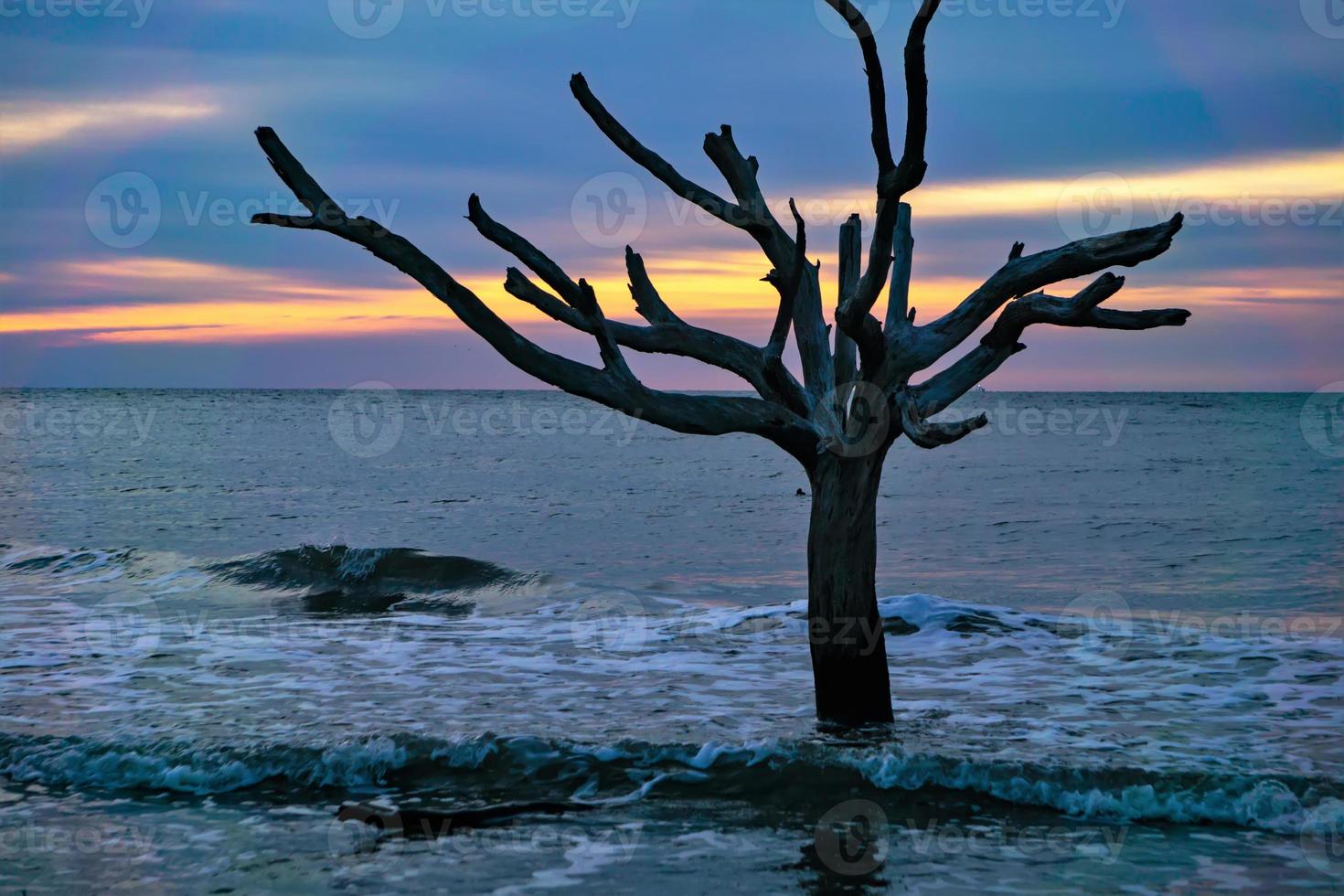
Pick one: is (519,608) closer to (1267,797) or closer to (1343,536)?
(1267,797)

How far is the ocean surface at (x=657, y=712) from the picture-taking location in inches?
224

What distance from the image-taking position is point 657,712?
855cm

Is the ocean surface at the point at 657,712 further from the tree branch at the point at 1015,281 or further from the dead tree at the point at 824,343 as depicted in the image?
the tree branch at the point at 1015,281

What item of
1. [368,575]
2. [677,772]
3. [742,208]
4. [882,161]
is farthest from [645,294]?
[368,575]

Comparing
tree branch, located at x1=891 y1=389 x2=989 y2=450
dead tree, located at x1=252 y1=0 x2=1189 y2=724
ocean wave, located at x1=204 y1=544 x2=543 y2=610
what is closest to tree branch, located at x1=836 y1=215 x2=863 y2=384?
dead tree, located at x1=252 y1=0 x2=1189 y2=724

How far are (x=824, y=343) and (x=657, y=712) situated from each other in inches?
122

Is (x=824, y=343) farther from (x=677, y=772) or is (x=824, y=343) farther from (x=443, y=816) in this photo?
(x=443, y=816)

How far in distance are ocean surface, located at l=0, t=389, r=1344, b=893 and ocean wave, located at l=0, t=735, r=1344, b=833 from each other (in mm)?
23

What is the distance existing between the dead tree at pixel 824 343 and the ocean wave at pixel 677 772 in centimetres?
79

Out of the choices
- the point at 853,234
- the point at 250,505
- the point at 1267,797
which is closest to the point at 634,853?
the point at 1267,797

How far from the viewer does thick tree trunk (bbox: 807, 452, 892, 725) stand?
7012 millimetres

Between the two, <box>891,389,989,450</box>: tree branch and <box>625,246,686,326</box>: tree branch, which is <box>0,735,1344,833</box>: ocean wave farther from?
<box>625,246,686,326</box>: tree branch

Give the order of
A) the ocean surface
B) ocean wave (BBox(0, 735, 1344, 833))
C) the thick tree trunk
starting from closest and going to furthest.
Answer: the ocean surface, ocean wave (BBox(0, 735, 1344, 833)), the thick tree trunk

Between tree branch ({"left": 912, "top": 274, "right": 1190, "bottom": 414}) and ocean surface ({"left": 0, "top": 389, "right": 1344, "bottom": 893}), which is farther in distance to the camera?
tree branch ({"left": 912, "top": 274, "right": 1190, "bottom": 414})
